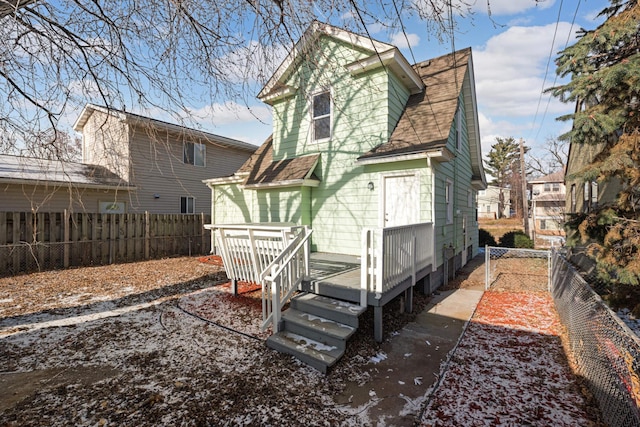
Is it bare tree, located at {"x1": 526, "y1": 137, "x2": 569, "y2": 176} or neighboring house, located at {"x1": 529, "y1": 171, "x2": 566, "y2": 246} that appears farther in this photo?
bare tree, located at {"x1": 526, "y1": 137, "x2": 569, "y2": 176}

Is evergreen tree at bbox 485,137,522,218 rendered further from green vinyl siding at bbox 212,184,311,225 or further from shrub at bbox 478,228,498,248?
green vinyl siding at bbox 212,184,311,225

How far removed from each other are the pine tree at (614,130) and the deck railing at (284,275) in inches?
159

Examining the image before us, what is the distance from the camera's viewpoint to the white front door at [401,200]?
7.18m

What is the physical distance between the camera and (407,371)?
3.65 meters

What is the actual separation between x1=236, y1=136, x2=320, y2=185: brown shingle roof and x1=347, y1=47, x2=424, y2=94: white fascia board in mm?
2629

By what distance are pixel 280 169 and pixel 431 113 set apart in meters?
4.69

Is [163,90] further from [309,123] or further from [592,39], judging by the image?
[592,39]

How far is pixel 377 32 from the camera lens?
3668 millimetres

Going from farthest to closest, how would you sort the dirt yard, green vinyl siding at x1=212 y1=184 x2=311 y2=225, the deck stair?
green vinyl siding at x1=212 y1=184 x2=311 y2=225 < the deck stair < the dirt yard

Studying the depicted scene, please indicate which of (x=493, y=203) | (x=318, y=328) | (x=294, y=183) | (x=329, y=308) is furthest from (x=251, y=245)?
(x=493, y=203)

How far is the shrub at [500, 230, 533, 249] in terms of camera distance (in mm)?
14494

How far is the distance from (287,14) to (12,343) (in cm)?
586

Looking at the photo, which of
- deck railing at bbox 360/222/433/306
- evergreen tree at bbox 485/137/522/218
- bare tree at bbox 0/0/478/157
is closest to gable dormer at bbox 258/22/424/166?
bare tree at bbox 0/0/478/157

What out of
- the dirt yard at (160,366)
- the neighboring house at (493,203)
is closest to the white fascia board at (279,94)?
the dirt yard at (160,366)
